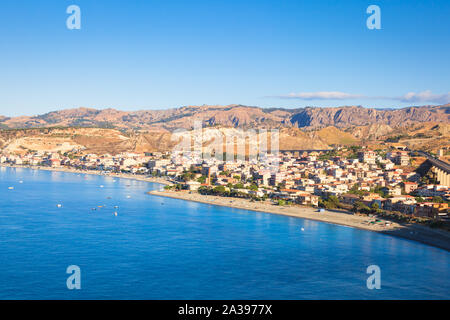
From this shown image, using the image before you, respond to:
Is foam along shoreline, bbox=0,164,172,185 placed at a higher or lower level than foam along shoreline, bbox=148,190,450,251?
higher

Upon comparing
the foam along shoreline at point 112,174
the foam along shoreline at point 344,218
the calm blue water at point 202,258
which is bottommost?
the calm blue water at point 202,258

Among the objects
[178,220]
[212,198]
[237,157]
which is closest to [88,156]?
[237,157]

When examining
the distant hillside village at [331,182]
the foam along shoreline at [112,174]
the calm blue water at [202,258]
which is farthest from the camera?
the foam along shoreline at [112,174]

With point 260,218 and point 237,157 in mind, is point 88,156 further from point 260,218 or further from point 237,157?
point 260,218

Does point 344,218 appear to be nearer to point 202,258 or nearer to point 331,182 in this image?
point 202,258

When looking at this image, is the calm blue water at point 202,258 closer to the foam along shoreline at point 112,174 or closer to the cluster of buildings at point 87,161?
the foam along shoreline at point 112,174

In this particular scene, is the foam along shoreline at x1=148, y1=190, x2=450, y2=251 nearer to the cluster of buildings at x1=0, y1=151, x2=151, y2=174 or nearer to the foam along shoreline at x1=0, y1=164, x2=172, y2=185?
the foam along shoreline at x1=0, y1=164, x2=172, y2=185

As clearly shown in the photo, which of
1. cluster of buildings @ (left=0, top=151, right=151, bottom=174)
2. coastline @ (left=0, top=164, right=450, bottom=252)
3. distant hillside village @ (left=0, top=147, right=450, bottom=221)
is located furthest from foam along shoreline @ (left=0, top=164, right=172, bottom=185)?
coastline @ (left=0, top=164, right=450, bottom=252)

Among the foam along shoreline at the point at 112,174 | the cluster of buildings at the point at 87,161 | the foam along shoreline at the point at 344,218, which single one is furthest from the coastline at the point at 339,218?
the cluster of buildings at the point at 87,161
